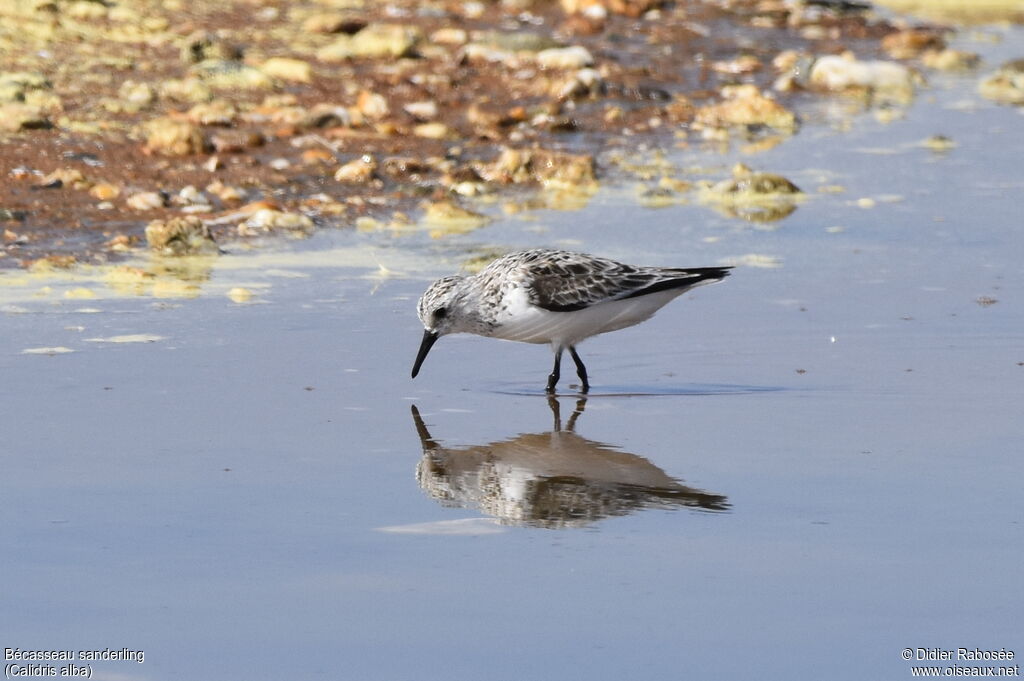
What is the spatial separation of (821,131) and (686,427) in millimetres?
10210

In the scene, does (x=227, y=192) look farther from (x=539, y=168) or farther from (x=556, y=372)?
(x=556, y=372)

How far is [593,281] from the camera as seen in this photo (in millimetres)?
8781

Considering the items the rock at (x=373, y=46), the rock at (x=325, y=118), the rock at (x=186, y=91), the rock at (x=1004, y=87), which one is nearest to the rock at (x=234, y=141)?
the rock at (x=325, y=118)

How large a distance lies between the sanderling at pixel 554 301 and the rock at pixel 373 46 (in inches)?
446

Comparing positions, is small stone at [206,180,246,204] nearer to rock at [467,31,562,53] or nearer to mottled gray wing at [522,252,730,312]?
mottled gray wing at [522,252,730,312]

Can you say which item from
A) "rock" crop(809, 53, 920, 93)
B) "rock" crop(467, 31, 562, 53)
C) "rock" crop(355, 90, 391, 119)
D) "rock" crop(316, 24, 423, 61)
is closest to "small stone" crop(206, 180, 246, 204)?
"rock" crop(355, 90, 391, 119)

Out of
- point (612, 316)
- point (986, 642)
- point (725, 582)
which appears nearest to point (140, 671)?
point (725, 582)

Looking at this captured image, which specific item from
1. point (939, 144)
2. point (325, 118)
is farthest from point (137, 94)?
point (939, 144)

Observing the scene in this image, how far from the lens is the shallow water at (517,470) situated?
501 centimetres

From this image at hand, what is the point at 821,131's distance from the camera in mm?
17250

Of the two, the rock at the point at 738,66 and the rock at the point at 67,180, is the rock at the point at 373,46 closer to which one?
the rock at the point at 738,66

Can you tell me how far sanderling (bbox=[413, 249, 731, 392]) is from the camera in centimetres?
865

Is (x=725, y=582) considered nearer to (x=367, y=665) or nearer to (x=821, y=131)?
(x=367, y=665)

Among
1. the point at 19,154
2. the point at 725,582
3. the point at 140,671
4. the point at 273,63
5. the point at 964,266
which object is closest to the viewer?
the point at 140,671
